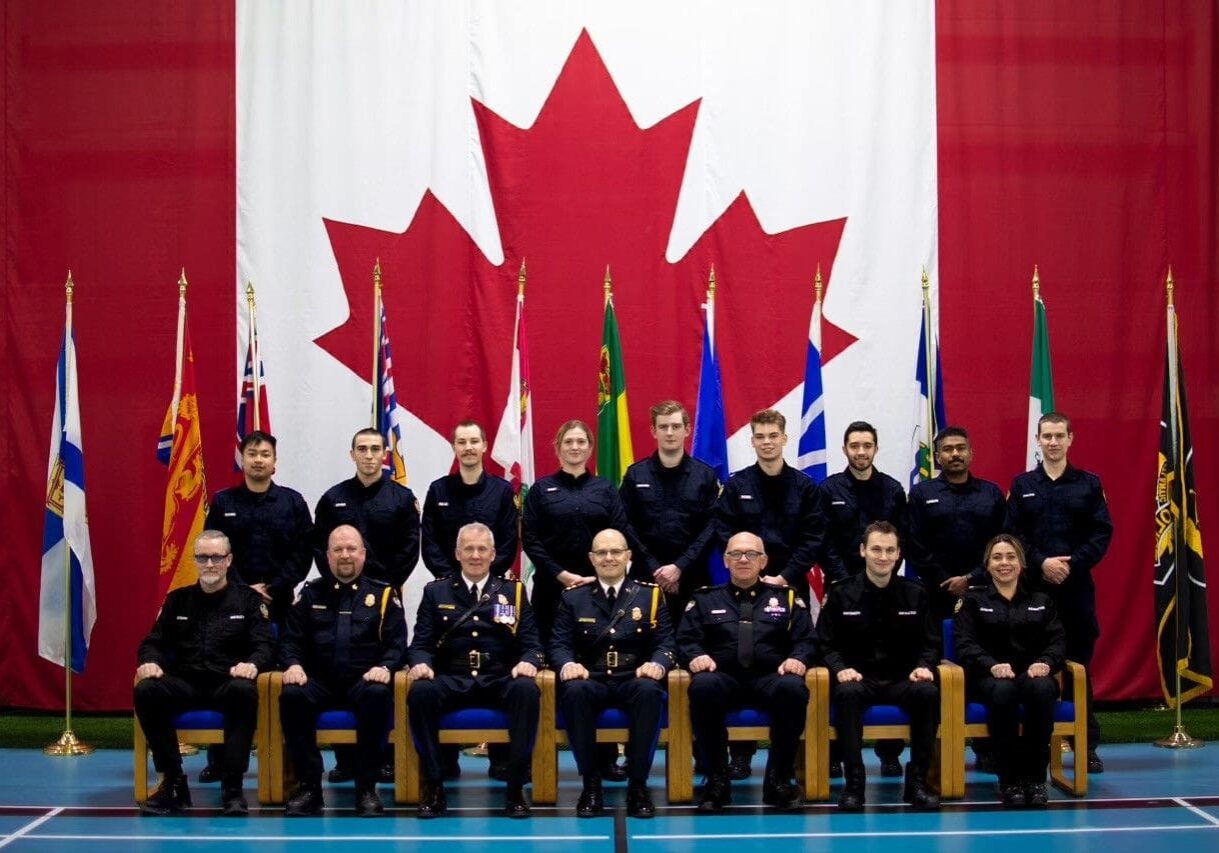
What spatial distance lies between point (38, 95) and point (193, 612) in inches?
161

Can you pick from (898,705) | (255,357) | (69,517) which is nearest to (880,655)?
(898,705)

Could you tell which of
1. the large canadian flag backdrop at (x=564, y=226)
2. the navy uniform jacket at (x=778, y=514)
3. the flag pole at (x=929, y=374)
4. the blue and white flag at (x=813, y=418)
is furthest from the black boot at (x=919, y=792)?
the large canadian flag backdrop at (x=564, y=226)

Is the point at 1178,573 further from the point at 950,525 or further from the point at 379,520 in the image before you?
the point at 379,520

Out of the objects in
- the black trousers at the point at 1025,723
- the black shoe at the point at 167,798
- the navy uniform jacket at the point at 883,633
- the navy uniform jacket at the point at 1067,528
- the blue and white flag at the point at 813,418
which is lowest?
the black shoe at the point at 167,798

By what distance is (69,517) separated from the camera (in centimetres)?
775

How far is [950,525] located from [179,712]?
362cm

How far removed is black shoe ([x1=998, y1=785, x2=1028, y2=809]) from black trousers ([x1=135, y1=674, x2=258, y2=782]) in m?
3.20

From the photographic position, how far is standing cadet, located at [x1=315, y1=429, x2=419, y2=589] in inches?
272

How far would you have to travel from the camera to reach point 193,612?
629 cm

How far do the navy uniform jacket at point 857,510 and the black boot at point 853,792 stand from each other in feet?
3.61

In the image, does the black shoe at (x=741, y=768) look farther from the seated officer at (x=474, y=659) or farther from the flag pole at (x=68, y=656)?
the flag pole at (x=68, y=656)

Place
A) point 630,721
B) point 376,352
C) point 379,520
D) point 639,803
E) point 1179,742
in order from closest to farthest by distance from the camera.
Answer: point 639,803 → point 630,721 → point 379,520 → point 1179,742 → point 376,352

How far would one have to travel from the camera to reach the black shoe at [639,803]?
588 centimetres

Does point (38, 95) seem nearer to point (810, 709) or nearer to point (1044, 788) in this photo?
point (810, 709)
